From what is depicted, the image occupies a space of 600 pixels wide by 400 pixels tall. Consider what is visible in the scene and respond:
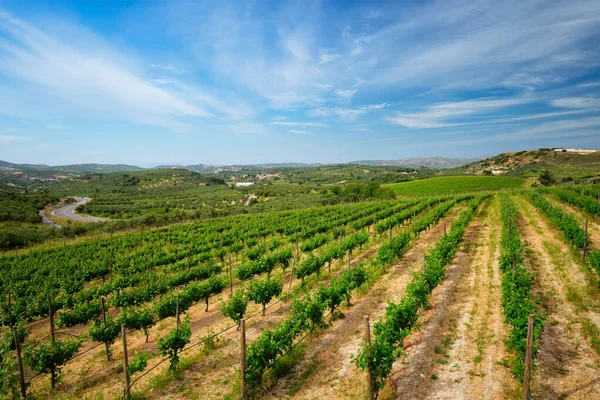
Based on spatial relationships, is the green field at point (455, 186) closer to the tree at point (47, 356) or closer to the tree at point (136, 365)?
the tree at point (136, 365)

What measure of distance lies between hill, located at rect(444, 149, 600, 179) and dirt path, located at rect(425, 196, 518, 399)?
106 metres

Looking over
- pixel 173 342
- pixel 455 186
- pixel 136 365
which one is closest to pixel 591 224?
pixel 173 342

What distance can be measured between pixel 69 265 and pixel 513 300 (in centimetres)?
2957

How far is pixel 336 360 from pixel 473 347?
4349mm

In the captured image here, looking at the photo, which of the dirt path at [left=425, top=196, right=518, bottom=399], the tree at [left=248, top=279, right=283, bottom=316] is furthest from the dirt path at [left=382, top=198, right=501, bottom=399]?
the tree at [left=248, top=279, right=283, bottom=316]

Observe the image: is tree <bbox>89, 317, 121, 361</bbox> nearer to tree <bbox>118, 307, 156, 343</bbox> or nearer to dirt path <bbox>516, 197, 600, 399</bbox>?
tree <bbox>118, 307, 156, 343</bbox>

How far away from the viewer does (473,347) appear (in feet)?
29.5

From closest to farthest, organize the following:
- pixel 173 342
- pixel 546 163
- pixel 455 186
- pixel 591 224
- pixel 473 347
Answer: pixel 173 342 → pixel 473 347 → pixel 591 224 → pixel 455 186 → pixel 546 163

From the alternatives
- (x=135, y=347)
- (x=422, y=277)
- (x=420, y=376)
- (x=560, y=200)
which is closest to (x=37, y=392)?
(x=135, y=347)

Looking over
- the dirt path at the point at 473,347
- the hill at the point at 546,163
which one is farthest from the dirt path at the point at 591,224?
the hill at the point at 546,163

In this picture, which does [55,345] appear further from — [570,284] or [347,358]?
[570,284]

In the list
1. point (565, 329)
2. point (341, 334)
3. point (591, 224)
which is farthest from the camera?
point (591, 224)

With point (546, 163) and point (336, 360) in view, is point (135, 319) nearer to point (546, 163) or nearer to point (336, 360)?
point (336, 360)

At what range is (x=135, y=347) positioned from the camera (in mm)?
11211
